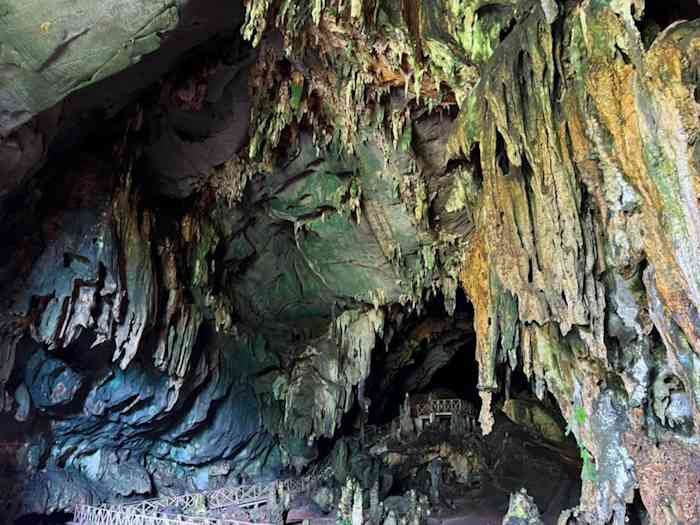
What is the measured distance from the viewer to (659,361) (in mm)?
5395

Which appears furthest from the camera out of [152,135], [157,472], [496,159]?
[157,472]

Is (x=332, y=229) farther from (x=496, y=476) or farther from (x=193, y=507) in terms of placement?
(x=496, y=476)

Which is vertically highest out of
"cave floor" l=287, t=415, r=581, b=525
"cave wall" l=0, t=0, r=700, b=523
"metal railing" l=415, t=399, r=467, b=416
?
"cave wall" l=0, t=0, r=700, b=523

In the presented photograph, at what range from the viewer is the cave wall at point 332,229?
475 cm

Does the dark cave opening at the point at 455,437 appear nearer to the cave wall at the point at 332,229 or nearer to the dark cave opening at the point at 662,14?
the cave wall at the point at 332,229

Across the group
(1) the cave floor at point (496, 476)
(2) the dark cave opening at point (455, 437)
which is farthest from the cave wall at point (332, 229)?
(1) the cave floor at point (496, 476)

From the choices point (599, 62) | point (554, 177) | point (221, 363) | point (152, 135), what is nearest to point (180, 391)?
point (221, 363)

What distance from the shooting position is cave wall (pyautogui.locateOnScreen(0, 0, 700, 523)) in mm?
4746

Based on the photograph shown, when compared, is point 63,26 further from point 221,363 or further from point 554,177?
point 221,363

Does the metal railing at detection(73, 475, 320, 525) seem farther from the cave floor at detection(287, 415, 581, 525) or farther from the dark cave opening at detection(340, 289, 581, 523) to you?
the dark cave opening at detection(340, 289, 581, 523)

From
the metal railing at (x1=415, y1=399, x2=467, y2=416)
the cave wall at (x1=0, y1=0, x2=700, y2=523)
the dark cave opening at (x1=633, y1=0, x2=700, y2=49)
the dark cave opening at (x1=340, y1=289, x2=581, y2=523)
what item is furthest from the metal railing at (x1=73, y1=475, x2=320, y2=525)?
the dark cave opening at (x1=633, y1=0, x2=700, y2=49)

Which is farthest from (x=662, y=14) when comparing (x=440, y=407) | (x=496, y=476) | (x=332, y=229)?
(x=440, y=407)

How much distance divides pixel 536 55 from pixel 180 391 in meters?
9.59

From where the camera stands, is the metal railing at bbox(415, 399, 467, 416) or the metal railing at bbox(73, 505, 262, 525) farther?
the metal railing at bbox(415, 399, 467, 416)
